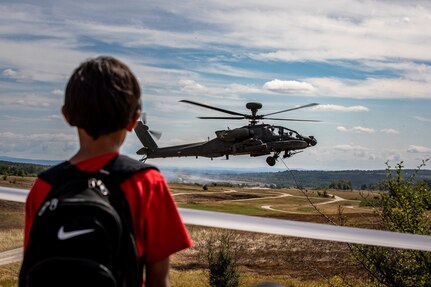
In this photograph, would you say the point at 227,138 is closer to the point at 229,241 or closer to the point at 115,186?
the point at 229,241

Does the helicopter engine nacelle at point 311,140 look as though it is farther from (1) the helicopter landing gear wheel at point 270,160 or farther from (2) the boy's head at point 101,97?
(2) the boy's head at point 101,97

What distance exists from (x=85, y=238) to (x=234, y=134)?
40.0 m

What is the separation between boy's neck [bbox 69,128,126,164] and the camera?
5.88 ft

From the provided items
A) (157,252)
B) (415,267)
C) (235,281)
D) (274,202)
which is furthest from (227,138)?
(274,202)

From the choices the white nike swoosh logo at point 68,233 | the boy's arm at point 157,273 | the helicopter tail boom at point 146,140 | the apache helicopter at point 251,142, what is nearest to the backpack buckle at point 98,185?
the white nike swoosh logo at point 68,233

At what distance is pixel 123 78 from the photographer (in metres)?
1.73

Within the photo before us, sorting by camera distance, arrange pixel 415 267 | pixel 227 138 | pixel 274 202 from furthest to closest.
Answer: pixel 274 202 → pixel 227 138 → pixel 415 267

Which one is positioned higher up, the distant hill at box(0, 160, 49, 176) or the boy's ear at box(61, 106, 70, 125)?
the boy's ear at box(61, 106, 70, 125)

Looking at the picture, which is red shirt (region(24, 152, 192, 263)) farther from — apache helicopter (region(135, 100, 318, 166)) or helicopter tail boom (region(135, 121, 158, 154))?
helicopter tail boom (region(135, 121, 158, 154))

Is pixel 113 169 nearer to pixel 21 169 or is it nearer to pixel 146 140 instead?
pixel 21 169

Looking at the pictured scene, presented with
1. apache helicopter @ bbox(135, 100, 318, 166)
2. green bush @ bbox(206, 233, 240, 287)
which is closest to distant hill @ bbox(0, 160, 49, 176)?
green bush @ bbox(206, 233, 240, 287)

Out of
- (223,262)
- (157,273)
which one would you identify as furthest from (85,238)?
(223,262)

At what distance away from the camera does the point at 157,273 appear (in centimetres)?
178

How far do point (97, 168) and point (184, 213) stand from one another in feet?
4.13
